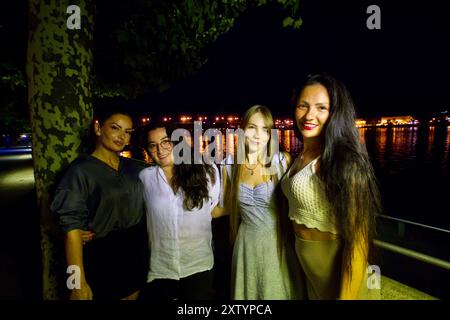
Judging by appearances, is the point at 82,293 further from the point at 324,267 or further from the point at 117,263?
the point at 324,267

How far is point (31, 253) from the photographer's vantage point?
207 inches

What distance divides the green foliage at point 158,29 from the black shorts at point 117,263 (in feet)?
7.54

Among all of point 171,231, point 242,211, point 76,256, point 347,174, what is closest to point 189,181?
point 171,231

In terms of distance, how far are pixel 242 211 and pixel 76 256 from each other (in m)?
1.49

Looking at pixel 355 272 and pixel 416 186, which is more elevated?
pixel 355 272

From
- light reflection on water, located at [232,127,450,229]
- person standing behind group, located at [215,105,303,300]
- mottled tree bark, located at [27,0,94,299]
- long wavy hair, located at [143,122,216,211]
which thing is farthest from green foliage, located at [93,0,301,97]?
light reflection on water, located at [232,127,450,229]

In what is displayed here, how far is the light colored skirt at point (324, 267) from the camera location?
2.01 meters

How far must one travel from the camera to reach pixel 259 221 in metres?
2.50

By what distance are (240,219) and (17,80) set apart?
23.9 ft

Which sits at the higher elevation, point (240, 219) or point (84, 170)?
point (84, 170)

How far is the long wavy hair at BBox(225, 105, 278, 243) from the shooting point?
2676mm

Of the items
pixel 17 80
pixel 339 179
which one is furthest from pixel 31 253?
pixel 339 179

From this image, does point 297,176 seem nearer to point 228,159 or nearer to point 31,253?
point 228,159

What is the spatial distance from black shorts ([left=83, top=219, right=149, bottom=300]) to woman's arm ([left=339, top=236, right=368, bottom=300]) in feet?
6.02
